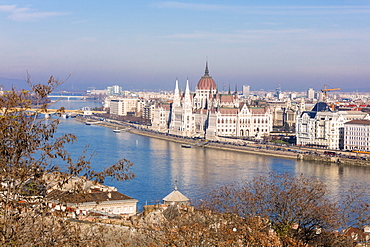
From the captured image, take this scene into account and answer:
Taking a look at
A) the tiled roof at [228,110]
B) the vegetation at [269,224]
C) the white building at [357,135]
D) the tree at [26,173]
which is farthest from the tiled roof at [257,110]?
the tree at [26,173]

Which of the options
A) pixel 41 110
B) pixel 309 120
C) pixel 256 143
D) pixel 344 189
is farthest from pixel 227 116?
pixel 41 110

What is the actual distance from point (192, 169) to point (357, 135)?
11.8m

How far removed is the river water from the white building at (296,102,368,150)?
15.3 ft

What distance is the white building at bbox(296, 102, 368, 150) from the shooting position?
113 feet

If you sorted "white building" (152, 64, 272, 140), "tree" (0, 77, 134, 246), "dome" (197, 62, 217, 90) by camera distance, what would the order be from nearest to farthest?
"tree" (0, 77, 134, 246), "white building" (152, 64, 272, 140), "dome" (197, 62, 217, 90)

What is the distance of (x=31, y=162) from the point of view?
14.1ft

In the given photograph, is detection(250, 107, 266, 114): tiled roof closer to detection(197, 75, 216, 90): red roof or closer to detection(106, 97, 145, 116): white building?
detection(197, 75, 216, 90): red roof

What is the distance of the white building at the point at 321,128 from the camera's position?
34531 mm

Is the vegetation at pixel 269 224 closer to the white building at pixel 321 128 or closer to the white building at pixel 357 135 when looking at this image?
the white building at pixel 357 135

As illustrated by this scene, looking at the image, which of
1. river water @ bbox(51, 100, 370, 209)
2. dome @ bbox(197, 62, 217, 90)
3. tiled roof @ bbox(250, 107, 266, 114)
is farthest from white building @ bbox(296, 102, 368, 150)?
dome @ bbox(197, 62, 217, 90)

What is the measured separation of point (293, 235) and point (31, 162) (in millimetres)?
4845

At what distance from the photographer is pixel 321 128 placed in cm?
3534

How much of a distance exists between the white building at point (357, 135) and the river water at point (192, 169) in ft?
16.1

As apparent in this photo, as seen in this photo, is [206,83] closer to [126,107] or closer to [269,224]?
[126,107]
